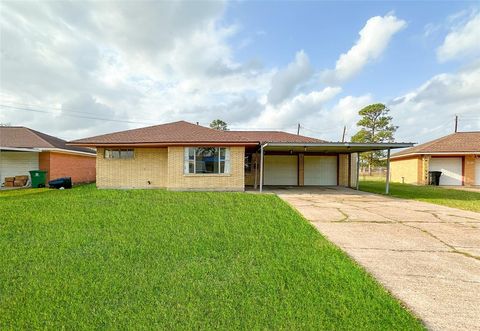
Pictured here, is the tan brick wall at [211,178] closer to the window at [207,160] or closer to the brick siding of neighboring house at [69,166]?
the window at [207,160]

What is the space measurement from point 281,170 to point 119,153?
399 inches

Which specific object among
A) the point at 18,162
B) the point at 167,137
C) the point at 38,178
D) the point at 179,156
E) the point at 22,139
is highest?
the point at 22,139

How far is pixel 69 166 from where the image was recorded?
1739 centimetres

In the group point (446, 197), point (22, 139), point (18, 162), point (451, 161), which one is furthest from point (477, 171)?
point (22, 139)

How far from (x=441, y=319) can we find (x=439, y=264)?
1.81m

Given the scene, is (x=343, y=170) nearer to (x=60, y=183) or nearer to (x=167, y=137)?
(x=167, y=137)

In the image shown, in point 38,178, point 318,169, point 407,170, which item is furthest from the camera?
point 407,170

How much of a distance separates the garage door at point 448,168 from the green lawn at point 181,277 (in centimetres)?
2057

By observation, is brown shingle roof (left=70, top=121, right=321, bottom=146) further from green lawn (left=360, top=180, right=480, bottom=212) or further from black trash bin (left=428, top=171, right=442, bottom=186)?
black trash bin (left=428, top=171, right=442, bottom=186)

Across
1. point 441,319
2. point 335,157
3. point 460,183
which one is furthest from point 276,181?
point 460,183

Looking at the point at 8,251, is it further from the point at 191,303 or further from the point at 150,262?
the point at 191,303

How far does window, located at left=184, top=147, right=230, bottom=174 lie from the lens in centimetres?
1189

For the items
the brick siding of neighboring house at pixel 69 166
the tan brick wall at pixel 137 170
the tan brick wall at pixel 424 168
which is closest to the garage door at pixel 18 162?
the brick siding of neighboring house at pixel 69 166

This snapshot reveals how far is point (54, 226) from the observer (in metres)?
5.98
